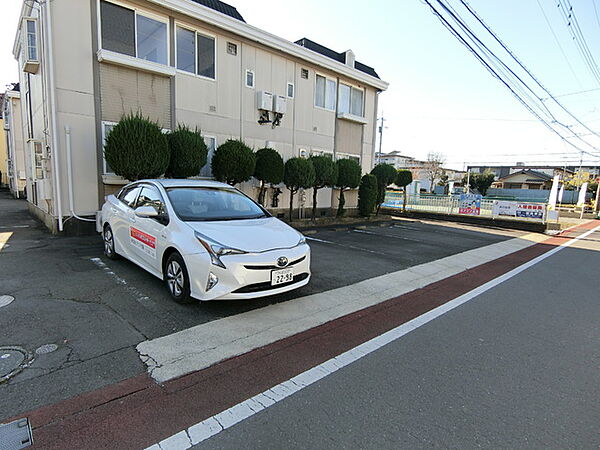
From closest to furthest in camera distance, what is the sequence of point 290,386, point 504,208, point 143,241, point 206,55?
point 290,386, point 143,241, point 206,55, point 504,208

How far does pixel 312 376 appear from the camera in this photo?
284 centimetres

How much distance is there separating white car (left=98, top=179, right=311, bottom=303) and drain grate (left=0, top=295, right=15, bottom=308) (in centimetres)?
148

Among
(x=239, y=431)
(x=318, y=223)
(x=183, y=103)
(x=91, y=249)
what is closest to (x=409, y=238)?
(x=318, y=223)

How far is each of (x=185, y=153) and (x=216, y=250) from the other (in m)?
5.56

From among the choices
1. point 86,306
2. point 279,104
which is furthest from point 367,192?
point 86,306

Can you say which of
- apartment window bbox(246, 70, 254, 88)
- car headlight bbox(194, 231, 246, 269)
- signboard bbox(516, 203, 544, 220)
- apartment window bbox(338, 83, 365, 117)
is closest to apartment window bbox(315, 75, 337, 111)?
apartment window bbox(338, 83, 365, 117)

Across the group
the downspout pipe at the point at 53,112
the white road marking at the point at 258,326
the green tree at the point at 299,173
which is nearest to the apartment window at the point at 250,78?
the green tree at the point at 299,173

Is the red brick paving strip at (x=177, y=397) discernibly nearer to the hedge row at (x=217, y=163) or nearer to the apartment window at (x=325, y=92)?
the hedge row at (x=217, y=163)

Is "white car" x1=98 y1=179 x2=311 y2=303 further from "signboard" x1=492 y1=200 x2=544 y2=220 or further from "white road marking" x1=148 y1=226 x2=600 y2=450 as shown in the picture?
"signboard" x1=492 y1=200 x2=544 y2=220

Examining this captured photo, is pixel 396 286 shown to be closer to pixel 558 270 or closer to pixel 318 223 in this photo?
pixel 558 270

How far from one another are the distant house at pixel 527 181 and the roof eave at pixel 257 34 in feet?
144

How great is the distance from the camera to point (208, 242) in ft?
12.5

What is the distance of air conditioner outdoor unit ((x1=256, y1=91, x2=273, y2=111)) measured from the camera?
36.4 ft

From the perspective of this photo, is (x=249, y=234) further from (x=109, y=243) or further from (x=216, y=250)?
(x=109, y=243)
